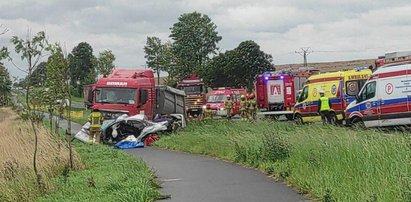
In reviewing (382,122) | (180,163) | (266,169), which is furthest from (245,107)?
(266,169)

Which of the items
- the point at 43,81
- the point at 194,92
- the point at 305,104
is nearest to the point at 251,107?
the point at 305,104

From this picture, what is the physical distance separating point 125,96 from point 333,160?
16938 millimetres

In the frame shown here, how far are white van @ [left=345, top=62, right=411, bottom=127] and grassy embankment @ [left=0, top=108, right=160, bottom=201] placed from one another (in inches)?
339

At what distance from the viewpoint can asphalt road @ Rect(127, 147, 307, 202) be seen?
409 inches

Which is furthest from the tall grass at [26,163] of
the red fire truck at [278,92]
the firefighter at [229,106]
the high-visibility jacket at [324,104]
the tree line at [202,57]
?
the tree line at [202,57]

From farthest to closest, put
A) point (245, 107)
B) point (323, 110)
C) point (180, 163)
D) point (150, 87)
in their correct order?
point (245, 107)
point (150, 87)
point (323, 110)
point (180, 163)

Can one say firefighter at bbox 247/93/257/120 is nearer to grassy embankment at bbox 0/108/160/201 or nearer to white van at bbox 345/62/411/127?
white van at bbox 345/62/411/127

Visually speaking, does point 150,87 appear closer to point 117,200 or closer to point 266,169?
point 266,169

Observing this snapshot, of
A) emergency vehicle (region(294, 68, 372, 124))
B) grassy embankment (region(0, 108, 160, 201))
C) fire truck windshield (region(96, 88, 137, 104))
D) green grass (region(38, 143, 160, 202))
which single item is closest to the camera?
green grass (region(38, 143, 160, 202))

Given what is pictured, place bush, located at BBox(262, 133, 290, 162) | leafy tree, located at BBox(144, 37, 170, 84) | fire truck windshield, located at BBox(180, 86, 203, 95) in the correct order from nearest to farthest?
bush, located at BBox(262, 133, 290, 162)
fire truck windshield, located at BBox(180, 86, 203, 95)
leafy tree, located at BBox(144, 37, 170, 84)

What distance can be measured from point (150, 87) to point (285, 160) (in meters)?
15.3

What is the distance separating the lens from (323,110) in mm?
24781

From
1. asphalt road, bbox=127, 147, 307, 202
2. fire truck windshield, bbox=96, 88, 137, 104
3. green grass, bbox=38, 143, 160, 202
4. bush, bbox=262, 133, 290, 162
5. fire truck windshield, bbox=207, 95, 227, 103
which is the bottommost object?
asphalt road, bbox=127, 147, 307, 202

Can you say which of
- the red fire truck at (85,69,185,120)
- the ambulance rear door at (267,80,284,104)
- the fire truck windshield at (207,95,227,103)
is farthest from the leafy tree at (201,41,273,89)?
the red fire truck at (85,69,185,120)
